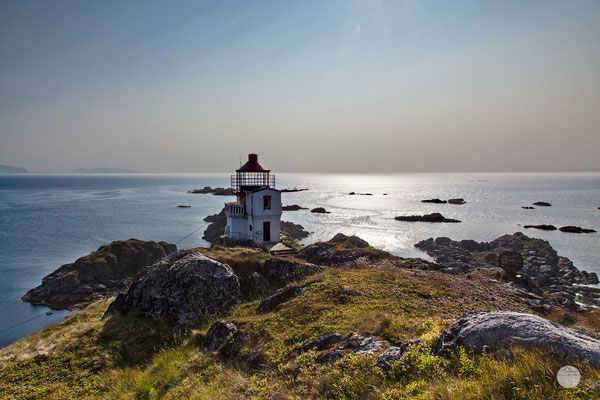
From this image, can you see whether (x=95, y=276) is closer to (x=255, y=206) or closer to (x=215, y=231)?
(x=255, y=206)

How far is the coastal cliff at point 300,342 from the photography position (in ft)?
15.6

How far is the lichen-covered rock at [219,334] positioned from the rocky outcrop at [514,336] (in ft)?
20.6

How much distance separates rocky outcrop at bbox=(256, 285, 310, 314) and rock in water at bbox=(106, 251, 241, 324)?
8.23ft

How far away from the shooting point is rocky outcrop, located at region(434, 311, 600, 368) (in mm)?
4492

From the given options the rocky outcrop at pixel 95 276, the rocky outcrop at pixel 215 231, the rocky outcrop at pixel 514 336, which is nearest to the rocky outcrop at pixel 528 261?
the rocky outcrop at pixel 514 336

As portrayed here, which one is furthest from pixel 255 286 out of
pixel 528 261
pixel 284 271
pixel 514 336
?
pixel 528 261

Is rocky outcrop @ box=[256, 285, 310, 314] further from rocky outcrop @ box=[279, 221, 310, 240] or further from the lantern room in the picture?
rocky outcrop @ box=[279, 221, 310, 240]

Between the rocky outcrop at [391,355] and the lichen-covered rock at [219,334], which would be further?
the lichen-covered rock at [219,334]

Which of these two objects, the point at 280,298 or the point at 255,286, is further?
the point at 255,286

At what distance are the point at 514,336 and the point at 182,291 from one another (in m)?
11.7

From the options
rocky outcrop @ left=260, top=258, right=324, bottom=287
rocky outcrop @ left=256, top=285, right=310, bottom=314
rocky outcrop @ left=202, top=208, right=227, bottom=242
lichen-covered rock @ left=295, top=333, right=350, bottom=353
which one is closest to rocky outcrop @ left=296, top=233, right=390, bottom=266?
rocky outcrop @ left=260, top=258, right=324, bottom=287

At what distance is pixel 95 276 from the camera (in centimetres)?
4241

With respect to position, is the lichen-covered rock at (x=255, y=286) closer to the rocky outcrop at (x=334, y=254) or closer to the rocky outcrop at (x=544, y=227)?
the rocky outcrop at (x=334, y=254)

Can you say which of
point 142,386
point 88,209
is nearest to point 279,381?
point 142,386
